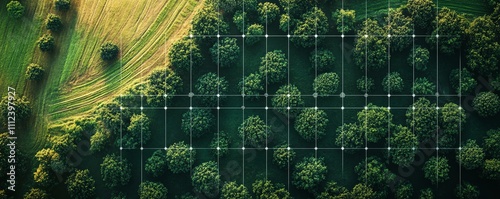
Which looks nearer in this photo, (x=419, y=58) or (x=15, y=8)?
(x=419, y=58)

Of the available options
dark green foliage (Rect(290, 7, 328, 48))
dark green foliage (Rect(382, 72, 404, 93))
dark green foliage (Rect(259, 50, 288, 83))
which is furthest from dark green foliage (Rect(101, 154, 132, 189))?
dark green foliage (Rect(382, 72, 404, 93))

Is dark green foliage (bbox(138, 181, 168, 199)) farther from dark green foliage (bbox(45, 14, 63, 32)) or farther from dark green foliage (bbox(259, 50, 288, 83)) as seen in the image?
dark green foliage (bbox(45, 14, 63, 32))

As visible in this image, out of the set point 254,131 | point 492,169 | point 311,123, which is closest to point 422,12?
point 311,123

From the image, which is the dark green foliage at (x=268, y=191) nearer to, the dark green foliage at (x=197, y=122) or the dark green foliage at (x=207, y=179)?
the dark green foliage at (x=207, y=179)

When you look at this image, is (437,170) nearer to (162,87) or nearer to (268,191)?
(268,191)

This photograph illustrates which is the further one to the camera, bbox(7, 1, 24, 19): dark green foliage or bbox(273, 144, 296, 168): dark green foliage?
bbox(7, 1, 24, 19): dark green foliage

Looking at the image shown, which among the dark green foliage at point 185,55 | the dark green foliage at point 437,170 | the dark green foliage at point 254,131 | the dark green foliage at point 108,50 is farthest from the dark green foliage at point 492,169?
the dark green foliage at point 108,50

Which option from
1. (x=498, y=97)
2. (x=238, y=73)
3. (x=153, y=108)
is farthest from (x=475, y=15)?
(x=153, y=108)
